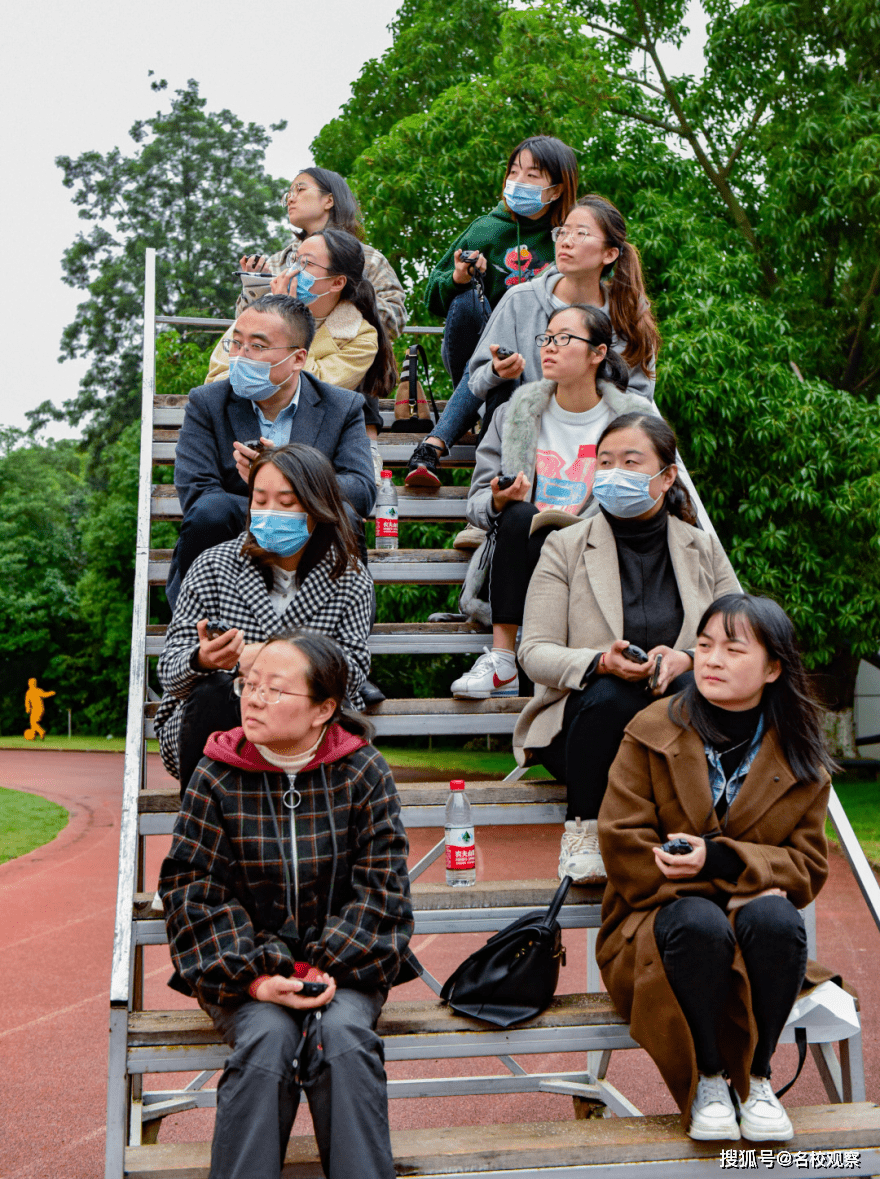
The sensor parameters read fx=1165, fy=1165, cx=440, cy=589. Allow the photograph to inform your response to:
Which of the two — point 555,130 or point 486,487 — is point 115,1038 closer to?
point 486,487

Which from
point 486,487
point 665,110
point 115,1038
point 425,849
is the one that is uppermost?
point 665,110

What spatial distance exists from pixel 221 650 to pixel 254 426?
1.29 meters

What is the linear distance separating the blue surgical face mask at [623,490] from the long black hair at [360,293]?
189 cm

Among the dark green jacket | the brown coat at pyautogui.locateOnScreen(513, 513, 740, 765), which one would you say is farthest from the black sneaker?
the brown coat at pyautogui.locateOnScreen(513, 513, 740, 765)

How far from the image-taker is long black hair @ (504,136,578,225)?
202 inches

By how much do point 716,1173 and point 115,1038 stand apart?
144 cm

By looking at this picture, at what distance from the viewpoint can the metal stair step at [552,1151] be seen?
8.69 feet

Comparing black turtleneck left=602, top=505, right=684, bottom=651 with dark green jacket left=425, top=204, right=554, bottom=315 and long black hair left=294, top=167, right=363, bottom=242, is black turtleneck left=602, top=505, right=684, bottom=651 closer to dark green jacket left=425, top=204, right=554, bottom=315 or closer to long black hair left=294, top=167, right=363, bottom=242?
dark green jacket left=425, top=204, right=554, bottom=315

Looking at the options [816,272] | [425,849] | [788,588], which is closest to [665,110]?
[816,272]

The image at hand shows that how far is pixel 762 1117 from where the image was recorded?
8.89 ft

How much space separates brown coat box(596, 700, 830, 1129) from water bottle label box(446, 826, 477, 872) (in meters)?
0.62

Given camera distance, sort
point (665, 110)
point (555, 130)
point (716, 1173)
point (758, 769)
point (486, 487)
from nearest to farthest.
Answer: point (716, 1173), point (758, 769), point (486, 487), point (555, 130), point (665, 110)

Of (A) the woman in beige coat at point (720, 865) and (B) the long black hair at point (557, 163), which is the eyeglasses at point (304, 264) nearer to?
(B) the long black hair at point (557, 163)

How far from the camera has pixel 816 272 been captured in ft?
48.0
